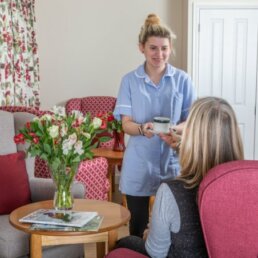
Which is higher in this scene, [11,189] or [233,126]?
[233,126]

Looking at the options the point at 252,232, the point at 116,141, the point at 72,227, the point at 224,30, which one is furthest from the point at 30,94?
the point at 252,232

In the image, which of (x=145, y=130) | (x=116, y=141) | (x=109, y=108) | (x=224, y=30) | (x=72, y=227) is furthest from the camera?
(x=109, y=108)

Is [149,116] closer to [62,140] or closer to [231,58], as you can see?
[62,140]

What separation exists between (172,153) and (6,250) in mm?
980

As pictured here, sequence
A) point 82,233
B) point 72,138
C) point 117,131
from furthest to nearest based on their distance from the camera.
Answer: point 117,131 < point 72,138 < point 82,233

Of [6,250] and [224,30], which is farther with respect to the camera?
[224,30]

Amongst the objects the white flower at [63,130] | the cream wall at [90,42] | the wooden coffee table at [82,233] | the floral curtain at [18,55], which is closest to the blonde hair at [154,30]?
the white flower at [63,130]

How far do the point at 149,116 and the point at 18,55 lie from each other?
248 cm

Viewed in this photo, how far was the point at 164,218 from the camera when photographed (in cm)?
154

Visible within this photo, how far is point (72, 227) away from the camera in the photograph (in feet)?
6.57

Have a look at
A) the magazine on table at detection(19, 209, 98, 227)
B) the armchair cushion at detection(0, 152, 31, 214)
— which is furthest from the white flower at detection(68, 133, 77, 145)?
the armchair cushion at detection(0, 152, 31, 214)

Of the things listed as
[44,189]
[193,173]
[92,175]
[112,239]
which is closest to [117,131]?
[92,175]

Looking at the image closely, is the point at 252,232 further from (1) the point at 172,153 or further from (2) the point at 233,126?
(1) the point at 172,153

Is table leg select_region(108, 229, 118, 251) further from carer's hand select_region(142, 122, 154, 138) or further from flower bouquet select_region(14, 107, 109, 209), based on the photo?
carer's hand select_region(142, 122, 154, 138)
